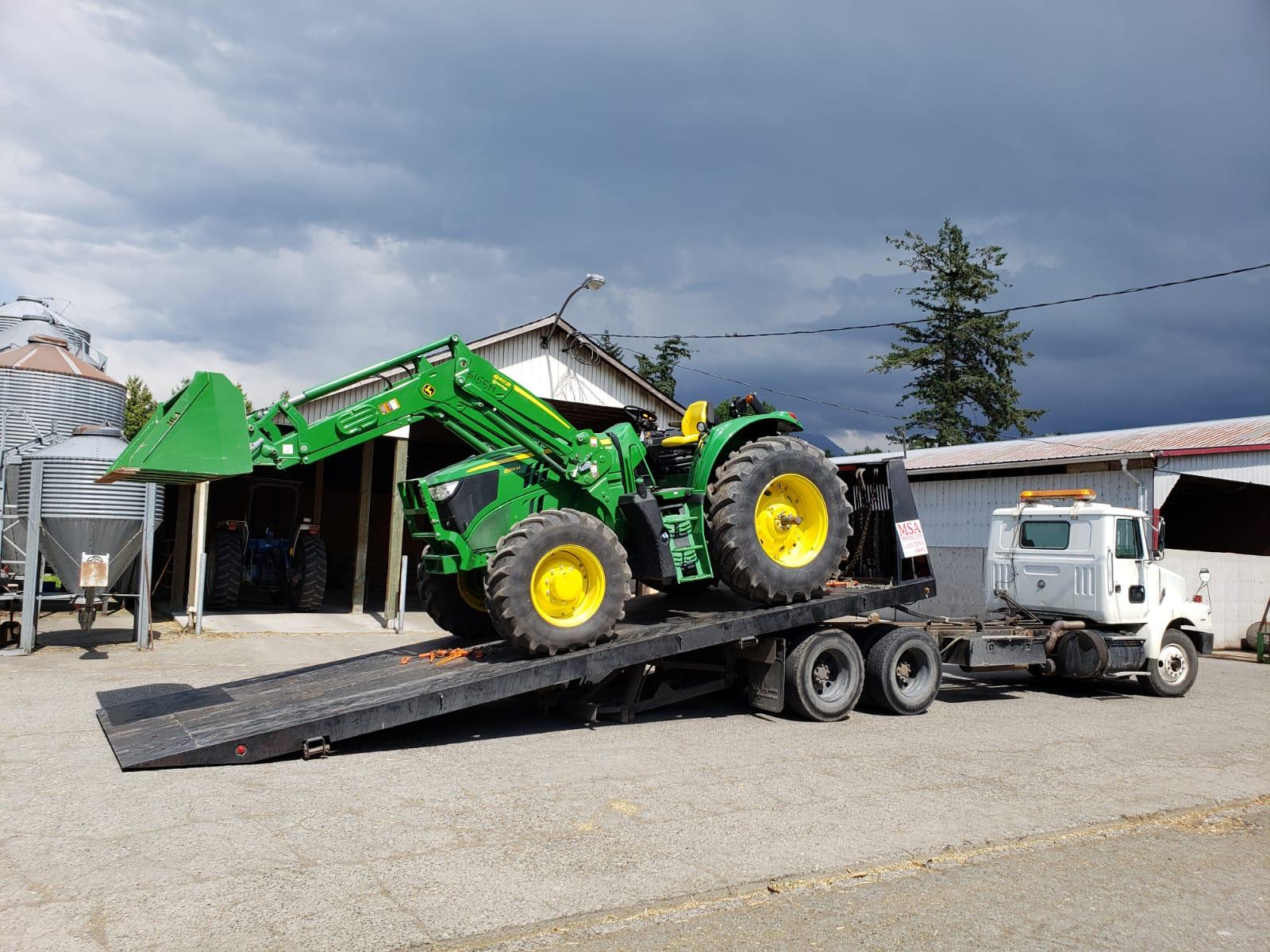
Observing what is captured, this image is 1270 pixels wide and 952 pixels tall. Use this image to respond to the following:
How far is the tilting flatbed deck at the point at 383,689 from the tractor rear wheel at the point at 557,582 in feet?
0.67

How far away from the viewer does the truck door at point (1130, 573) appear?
1095 centimetres

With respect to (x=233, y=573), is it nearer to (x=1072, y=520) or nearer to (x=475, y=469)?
(x=475, y=469)

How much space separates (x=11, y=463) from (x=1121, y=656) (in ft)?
46.8

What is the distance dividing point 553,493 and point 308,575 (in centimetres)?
1018

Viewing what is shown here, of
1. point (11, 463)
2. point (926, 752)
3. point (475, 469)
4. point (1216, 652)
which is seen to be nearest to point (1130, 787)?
point (926, 752)

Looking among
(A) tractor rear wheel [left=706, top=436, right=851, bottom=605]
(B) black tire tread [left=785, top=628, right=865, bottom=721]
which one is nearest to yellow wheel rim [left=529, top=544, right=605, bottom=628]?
(A) tractor rear wheel [left=706, top=436, right=851, bottom=605]

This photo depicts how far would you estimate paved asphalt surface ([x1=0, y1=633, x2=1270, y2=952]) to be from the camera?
4.30 metres

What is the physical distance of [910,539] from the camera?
9.67 m

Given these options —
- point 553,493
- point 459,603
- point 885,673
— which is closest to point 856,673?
point 885,673

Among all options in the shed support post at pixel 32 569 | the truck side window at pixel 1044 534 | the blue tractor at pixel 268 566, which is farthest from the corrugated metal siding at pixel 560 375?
the truck side window at pixel 1044 534

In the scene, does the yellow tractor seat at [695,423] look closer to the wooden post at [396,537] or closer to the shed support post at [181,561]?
the wooden post at [396,537]

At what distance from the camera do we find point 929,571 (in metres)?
10.1

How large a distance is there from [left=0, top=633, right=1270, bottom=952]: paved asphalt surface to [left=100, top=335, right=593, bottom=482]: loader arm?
215 cm

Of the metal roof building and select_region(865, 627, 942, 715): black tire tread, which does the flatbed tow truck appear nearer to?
select_region(865, 627, 942, 715): black tire tread
